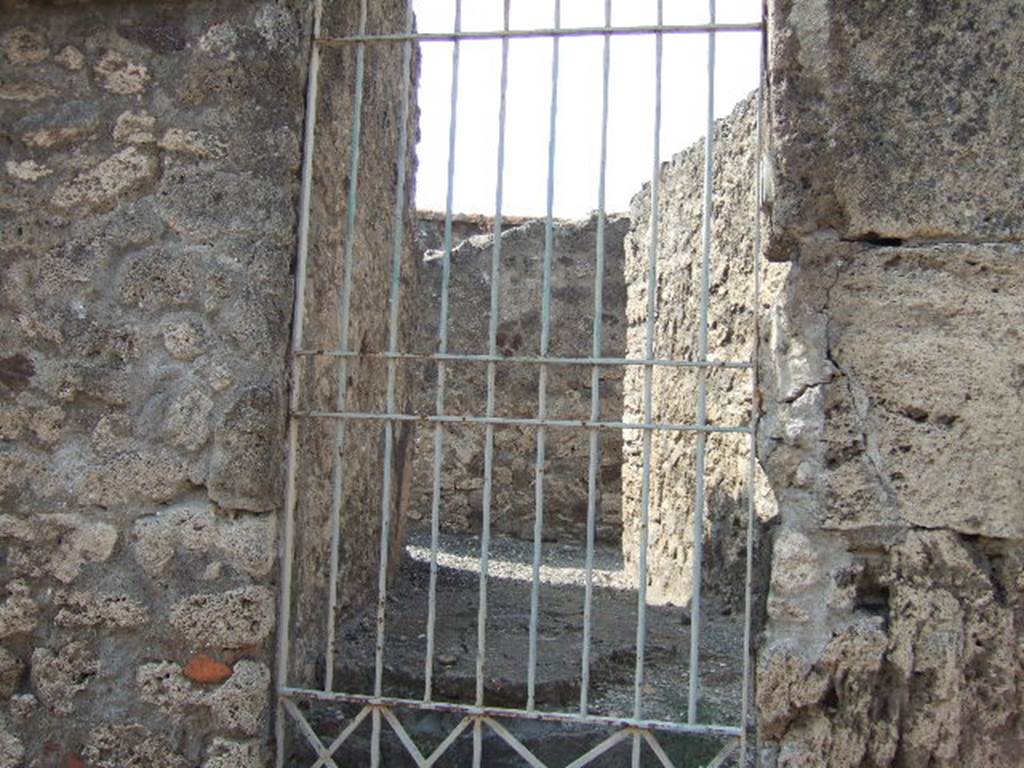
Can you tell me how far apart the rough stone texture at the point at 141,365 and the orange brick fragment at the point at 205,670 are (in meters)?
0.03

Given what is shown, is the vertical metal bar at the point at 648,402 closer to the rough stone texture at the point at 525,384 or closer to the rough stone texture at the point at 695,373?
the rough stone texture at the point at 695,373

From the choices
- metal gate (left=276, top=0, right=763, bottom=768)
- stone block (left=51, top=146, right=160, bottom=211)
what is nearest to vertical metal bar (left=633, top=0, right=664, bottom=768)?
metal gate (left=276, top=0, right=763, bottom=768)

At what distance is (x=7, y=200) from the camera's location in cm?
292

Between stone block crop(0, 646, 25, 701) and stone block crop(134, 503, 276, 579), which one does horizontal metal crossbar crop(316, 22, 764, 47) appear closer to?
stone block crop(134, 503, 276, 579)

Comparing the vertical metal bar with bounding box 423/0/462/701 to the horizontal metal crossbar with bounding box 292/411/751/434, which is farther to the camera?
the vertical metal bar with bounding box 423/0/462/701

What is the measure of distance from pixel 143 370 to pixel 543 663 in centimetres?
164

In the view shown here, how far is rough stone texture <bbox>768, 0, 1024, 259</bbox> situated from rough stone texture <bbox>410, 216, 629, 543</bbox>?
19.5ft

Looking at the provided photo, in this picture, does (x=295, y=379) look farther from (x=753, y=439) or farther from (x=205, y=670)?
(x=753, y=439)

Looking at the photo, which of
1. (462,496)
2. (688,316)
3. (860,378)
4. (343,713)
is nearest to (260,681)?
(343,713)

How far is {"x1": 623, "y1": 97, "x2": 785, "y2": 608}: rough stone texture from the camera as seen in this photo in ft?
14.8

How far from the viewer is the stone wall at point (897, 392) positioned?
245 centimetres

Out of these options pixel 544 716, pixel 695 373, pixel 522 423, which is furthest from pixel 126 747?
pixel 695 373

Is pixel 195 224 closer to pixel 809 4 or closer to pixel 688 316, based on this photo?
pixel 809 4

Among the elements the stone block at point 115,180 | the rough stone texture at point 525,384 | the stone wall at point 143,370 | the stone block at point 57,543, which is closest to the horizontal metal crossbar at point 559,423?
the stone wall at point 143,370
